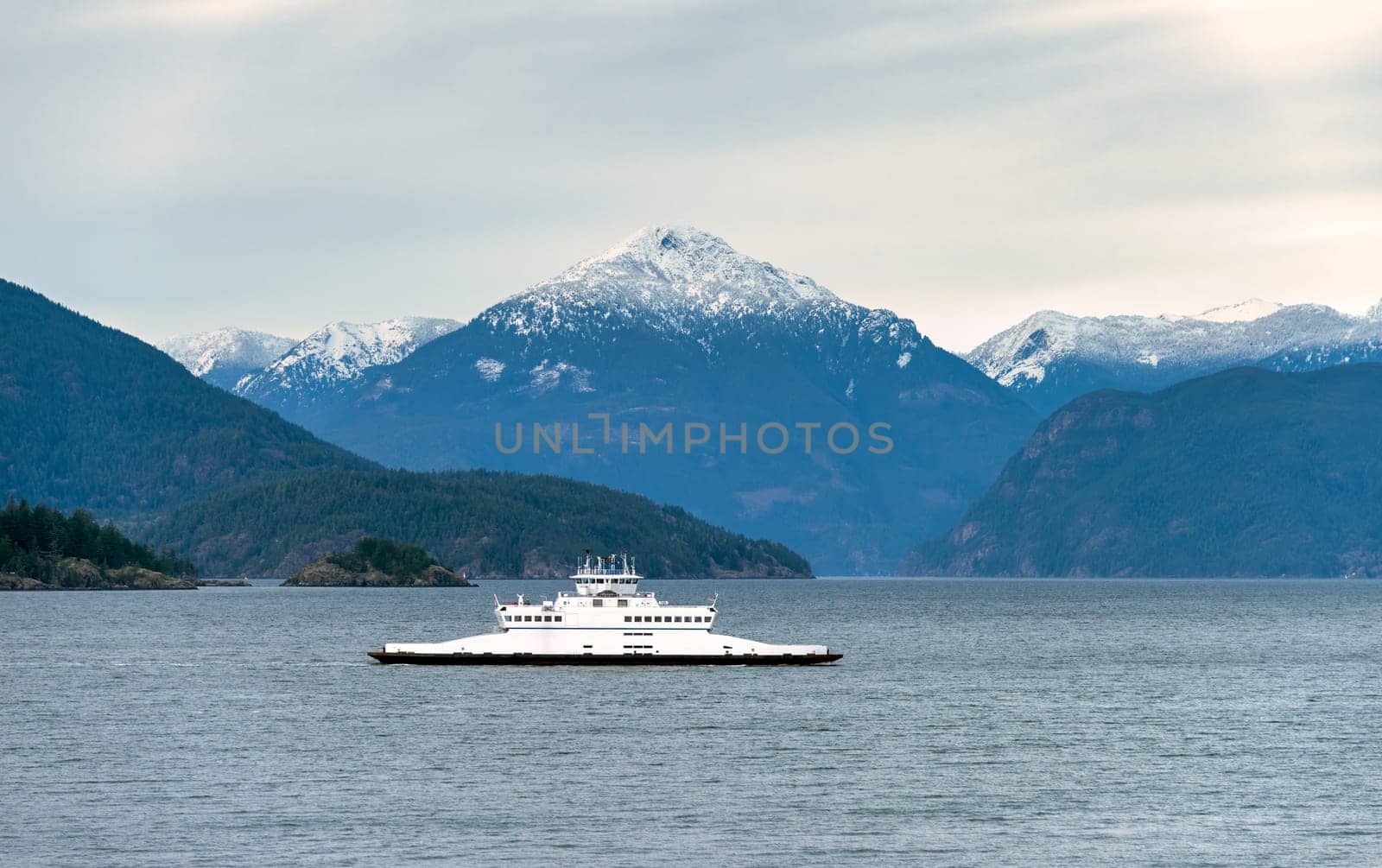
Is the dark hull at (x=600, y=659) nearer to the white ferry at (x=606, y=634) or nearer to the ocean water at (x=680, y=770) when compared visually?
the white ferry at (x=606, y=634)

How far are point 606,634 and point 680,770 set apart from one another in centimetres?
6698

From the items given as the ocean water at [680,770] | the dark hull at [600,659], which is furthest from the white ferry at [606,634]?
the ocean water at [680,770]

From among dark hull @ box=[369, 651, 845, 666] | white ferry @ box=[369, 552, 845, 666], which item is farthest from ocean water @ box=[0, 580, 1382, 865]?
white ferry @ box=[369, 552, 845, 666]

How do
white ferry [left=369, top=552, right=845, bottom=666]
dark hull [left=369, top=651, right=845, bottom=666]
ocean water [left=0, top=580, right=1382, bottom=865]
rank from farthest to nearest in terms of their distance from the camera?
1. white ferry [left=369, top=552, right=845, bottom=666]
2. dark hull [left=369, top=651, right=845, bottom=666]
3. ocean water [left=0, top=580, right=1382, bottom=865]

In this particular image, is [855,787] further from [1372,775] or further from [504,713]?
[504,713]

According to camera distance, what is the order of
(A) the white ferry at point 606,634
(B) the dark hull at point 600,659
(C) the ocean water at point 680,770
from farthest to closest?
(A) the white ferry at point 606,634, (B) the dark hull at point 600,659, (C) the ocean water at point 680,770

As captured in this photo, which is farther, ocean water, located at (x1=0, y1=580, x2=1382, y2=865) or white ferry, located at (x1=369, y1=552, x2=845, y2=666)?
white ferry, located at (x1=369, y1=552, x2=845, y2=666)

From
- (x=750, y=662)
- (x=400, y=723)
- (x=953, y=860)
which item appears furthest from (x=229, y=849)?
(x=750, y=662)

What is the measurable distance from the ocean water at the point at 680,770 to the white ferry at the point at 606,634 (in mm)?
3056

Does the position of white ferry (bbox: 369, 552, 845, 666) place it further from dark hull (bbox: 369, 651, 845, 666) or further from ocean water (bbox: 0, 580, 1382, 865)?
ocean water (bbox: 0, 580, 1382, 865)

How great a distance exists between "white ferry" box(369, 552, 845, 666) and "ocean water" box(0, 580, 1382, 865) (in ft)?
10.0

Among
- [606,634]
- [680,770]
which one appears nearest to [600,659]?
[606,634]

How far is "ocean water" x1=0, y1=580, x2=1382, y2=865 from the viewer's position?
286ft

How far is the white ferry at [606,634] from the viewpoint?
583 ft
